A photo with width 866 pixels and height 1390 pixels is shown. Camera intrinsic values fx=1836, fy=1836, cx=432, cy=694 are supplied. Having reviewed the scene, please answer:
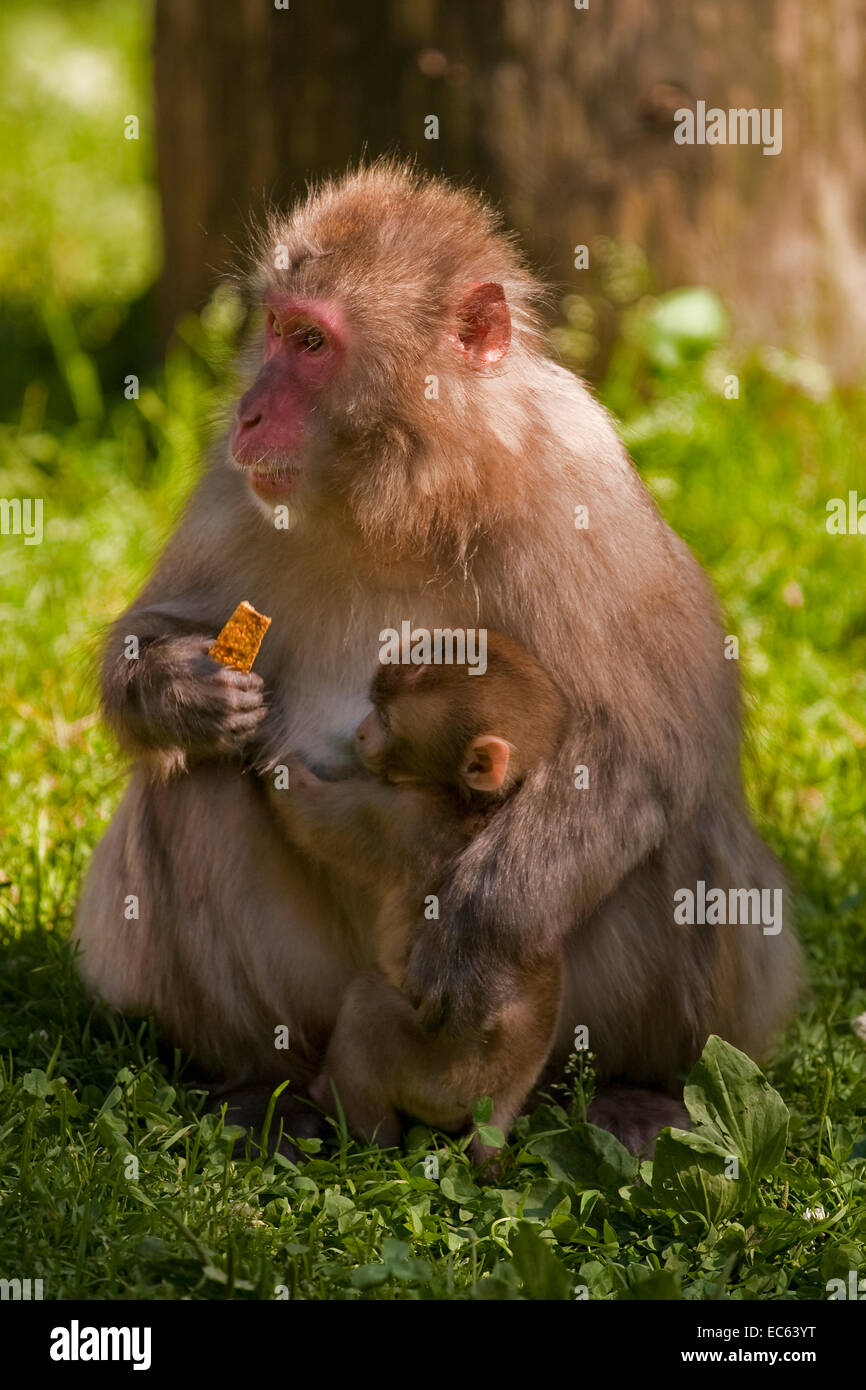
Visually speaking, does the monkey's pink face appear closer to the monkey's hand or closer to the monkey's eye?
the monkey's eye

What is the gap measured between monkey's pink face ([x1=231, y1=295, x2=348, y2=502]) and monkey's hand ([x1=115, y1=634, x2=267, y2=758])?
0.41 meters

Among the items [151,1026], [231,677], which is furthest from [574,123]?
[151,1026]

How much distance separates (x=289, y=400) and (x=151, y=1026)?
149 cm

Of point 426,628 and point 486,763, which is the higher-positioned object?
point 426,628

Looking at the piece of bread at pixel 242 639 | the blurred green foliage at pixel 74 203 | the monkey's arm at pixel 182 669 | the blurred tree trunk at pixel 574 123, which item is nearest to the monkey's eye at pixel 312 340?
the monkey's arm at pixel 182 669

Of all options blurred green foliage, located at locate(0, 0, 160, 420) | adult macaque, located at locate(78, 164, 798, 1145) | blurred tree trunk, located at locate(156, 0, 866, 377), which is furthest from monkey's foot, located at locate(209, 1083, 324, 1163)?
blurred green foliage, located at locate(0, 0, 160, 420)

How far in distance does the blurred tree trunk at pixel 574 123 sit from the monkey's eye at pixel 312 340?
3.23 metres

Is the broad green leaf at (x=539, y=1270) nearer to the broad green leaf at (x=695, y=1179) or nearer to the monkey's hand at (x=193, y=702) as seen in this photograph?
the broad green leaf at (x=695, y=1179)

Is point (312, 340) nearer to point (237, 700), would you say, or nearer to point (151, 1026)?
point (237, 700)

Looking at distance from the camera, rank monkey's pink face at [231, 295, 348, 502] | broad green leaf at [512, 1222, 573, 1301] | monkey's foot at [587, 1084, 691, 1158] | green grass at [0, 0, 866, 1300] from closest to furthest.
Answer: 1. broad green leaf at [512, 1222, 573, 1301]
2. green grass at [0, 0, 866, 1300]
3. monkey's pink face at [231, 295, 348, 502]
4. monkey's foot at [587, 1084, 691, 1158]

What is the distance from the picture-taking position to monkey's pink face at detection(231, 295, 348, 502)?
378 cm

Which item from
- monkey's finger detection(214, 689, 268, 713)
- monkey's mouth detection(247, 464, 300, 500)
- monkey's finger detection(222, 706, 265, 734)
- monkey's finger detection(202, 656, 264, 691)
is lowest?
monkey's finger detection(222, 706, 265, 734)

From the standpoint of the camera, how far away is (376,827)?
385 centimetres

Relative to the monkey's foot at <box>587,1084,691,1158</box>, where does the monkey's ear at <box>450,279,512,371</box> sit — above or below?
above
